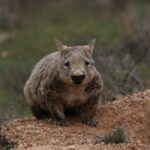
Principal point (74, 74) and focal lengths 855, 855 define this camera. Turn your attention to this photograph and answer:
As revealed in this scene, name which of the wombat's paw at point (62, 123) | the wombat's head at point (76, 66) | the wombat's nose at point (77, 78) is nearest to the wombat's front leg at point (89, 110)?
the wombat's paw at point (62, 123)

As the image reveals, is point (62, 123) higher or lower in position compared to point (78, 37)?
higher

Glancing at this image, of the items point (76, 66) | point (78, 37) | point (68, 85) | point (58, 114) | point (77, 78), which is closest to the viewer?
point (77, 78)

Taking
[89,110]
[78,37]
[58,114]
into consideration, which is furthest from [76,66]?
[78,37]

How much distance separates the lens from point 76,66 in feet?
37.0

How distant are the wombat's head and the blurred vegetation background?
132cm

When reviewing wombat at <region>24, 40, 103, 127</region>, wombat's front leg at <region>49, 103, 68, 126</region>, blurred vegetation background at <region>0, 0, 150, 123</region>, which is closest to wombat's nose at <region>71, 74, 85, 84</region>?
wombat at <region>24, 40, 103, 127</region>

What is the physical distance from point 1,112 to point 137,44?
10526mm

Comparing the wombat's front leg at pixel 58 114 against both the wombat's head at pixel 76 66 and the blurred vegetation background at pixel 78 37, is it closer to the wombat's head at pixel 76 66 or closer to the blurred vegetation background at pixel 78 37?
the wombat's head at pixel 76 66

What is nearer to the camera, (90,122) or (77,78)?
(77,78)

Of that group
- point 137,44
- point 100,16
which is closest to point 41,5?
point 100,16

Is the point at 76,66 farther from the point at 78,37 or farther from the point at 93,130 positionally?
the point at 78,37

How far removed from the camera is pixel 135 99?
40.1 feet

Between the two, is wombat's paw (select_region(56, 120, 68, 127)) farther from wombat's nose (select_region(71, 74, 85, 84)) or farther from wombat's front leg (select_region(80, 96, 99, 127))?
wombat's nose (select_region(71, 74, 85, 84))

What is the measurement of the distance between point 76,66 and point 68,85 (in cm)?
40
